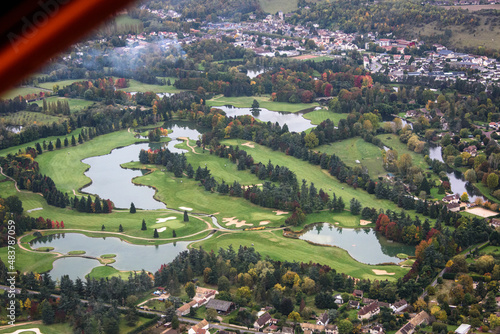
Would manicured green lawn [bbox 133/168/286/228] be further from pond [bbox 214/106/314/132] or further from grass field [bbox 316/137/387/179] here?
pond [bbox 214/106/314/132]

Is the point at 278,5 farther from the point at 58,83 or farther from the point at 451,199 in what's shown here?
the point at 451,199

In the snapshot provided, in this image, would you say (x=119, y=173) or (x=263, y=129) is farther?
(x=263, y=129)

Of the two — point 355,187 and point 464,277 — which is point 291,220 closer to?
point 355,187

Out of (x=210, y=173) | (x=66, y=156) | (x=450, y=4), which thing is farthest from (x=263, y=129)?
(x=450, y=4)

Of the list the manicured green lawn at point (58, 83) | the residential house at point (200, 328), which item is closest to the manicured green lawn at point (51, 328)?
the residential house at point (200, 328)

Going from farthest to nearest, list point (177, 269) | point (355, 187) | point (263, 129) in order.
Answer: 1. point (263, 129)
2. point (355, 187)
3. point (177, 269)

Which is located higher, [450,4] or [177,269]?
[450,4]

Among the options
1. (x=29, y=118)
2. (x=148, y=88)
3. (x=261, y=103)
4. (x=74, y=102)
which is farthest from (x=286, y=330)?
(x=148, y=88)
